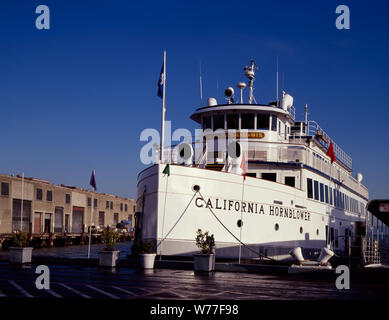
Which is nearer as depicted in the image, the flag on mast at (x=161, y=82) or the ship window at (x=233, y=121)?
the flag on mast at (x=161, y=82)

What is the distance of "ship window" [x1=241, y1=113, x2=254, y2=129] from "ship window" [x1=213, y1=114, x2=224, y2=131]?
4.13 ft

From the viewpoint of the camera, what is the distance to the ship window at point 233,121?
29531mm

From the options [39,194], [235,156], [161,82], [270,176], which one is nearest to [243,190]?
[235,156]

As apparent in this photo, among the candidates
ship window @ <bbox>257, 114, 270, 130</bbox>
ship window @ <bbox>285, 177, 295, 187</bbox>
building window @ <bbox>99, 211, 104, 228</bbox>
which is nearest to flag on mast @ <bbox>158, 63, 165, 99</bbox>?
ship window @ <bbox>257, 114, 270, 130</bbox>

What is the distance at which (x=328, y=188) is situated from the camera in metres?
33.8

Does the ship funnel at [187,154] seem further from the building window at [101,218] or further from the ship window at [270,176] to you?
the building window at [101,218]

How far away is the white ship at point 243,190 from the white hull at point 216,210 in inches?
1.9

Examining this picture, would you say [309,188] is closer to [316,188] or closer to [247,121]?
[316,188]

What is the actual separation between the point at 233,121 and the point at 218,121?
3.21 feet

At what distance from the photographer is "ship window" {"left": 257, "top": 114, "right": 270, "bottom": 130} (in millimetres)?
29891

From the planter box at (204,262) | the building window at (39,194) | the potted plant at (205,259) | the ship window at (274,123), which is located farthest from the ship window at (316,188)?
the building window at (39,194)

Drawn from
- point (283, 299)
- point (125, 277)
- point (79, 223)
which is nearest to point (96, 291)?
point (125, 277)

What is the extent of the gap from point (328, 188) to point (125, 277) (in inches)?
824

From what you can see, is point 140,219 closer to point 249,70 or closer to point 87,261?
point 87,261
